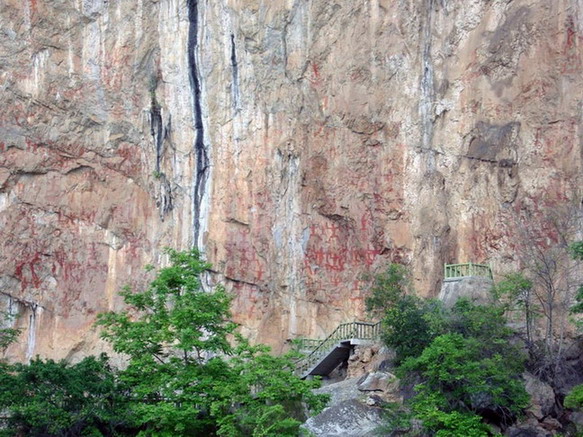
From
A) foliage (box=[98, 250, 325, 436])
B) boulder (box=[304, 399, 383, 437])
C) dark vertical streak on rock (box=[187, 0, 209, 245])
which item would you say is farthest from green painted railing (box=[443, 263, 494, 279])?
dark vertical streak on rock (box=[187, 0, 209, 245])

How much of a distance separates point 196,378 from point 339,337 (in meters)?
8.75

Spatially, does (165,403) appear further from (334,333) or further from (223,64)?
(223,64)

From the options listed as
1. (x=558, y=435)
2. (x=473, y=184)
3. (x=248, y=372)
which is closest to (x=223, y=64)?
(x=473, y=184)

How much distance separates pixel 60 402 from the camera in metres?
23.4

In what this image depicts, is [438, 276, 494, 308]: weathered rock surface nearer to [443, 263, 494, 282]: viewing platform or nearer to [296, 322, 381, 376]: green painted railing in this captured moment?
[443, 263, 494, 282]: viewing platform

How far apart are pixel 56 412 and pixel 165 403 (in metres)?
2.73

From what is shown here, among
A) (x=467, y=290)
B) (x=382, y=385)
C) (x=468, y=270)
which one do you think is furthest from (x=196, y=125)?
(x=382, y=385)

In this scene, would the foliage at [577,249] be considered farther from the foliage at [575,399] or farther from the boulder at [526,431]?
the boulder at [526,431]

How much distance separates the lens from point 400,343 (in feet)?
85.7

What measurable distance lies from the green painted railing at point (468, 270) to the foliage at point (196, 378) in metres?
7.93

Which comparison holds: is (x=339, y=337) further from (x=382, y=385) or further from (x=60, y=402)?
(x=60, y=402)

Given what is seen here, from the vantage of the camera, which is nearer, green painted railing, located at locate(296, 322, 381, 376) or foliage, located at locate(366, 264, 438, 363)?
foliage, located at locate(366, 264, 438, 363)

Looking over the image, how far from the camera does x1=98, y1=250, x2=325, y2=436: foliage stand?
21.7 metres

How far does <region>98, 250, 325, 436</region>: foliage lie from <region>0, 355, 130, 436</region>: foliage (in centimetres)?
64
